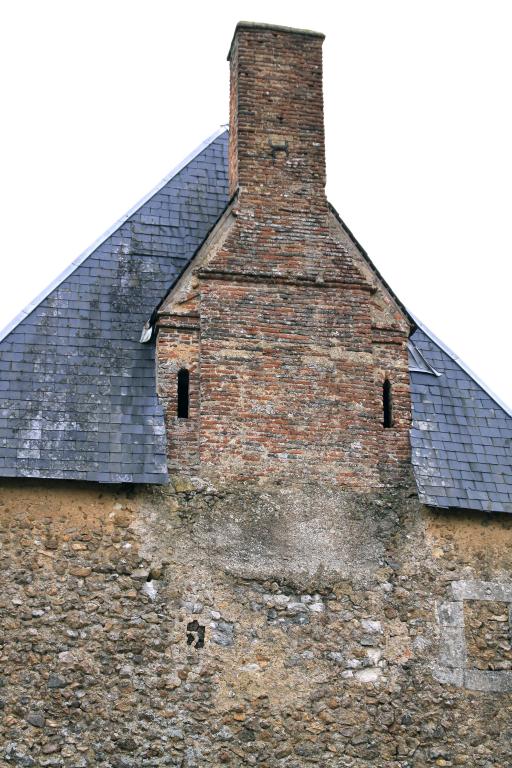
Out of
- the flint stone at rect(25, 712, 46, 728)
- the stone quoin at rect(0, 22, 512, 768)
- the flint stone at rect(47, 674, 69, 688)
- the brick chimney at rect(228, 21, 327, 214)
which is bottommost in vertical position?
the flint stone at rect(25, 712, 46, 728)

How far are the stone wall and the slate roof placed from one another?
1.16ft

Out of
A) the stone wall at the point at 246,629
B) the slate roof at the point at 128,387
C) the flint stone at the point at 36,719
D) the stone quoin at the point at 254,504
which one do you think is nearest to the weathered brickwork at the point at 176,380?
the stone quoin at the point at 254,504

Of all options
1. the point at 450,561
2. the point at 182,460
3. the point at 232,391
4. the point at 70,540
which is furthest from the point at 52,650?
the point at 450,561

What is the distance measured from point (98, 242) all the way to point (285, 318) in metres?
2.62

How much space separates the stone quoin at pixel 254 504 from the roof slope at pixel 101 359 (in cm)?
3

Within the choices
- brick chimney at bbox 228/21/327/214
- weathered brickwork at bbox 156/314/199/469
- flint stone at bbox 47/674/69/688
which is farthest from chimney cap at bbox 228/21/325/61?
flint stone at bbox 47/674/69/688

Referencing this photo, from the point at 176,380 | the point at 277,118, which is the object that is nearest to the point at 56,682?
the point at 176,380

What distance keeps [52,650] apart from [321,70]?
7.65 metres

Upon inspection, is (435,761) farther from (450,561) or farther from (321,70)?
(321,70)

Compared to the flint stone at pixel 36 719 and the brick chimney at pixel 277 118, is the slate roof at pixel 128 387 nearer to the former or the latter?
the brick chimney at pixel 277 118

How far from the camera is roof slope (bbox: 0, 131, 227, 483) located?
1316 centimetres

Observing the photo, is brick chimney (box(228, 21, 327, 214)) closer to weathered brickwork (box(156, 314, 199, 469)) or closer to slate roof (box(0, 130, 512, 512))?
slate roof (box(0, 130, 512, 512))

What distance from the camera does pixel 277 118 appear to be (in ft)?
49.3

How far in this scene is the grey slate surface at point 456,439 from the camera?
13812mm
